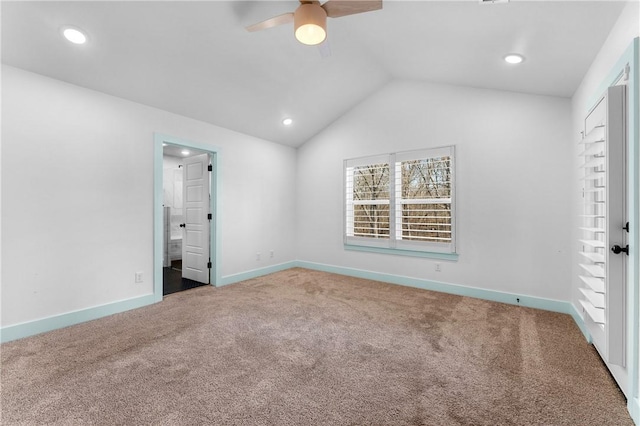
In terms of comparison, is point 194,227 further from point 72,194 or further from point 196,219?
point 72,194

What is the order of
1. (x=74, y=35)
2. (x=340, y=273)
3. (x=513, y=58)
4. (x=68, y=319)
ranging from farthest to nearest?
(x=340, y=273), (x=68, y=319), (x=513, y=58), (x=74, y=35)

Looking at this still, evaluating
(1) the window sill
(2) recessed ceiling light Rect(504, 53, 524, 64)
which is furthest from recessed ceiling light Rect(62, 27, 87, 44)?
(1) the window sill

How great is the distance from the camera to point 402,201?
4496mm

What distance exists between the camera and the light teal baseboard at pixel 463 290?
335cm

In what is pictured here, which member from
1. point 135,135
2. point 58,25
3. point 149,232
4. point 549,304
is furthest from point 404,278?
point 58,25

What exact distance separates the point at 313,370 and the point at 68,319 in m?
2.66

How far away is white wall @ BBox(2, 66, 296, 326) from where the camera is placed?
8.65 feet

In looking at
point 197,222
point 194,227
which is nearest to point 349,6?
point 197,222

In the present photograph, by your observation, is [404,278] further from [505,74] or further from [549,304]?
[505,74]

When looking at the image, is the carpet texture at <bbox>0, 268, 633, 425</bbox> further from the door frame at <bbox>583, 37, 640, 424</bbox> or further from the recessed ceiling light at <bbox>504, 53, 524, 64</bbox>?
the recessed ceiling light at <bbox>504, 53, 524, 64</bbox>

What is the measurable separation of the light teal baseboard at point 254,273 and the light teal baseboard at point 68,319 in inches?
43.1

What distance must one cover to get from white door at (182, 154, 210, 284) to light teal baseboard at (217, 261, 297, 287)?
1.01 ft

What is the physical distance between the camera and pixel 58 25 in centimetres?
237

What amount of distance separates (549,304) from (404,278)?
176cm
